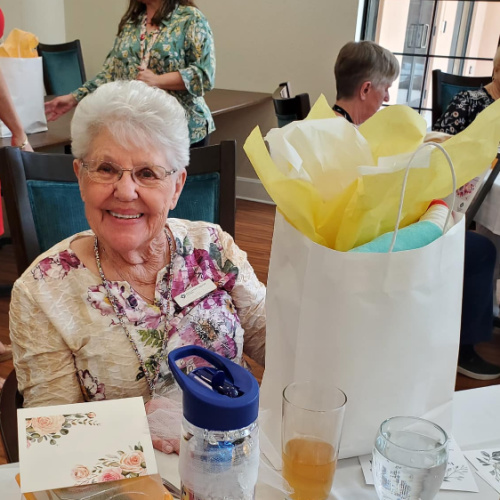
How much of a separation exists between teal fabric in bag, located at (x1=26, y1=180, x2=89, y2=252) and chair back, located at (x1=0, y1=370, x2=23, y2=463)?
354mm

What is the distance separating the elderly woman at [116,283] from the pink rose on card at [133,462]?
1.94ft

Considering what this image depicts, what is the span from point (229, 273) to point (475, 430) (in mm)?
641

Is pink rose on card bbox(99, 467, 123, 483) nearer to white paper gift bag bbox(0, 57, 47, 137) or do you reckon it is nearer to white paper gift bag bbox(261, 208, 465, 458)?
white paper gift bag bbox(261, 208, 465, 458)

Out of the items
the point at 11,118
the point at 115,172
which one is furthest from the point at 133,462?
the point at 11,118

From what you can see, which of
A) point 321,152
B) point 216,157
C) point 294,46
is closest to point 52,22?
point 294,46

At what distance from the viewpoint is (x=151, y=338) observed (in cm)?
131

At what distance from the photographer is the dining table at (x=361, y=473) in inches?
33.1

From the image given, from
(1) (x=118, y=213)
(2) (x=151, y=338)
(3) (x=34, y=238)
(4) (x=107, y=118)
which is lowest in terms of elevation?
(2) (x=151, y=338)

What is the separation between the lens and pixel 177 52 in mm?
2758

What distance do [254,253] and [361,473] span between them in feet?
10.5

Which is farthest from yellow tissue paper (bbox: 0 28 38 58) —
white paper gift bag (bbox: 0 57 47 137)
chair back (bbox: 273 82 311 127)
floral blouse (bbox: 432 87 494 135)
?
floral blouse (bbox: 432 87 494 135)

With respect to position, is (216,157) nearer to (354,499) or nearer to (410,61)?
(354,499)

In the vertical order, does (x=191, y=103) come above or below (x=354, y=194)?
below

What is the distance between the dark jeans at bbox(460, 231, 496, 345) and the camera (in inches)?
103
